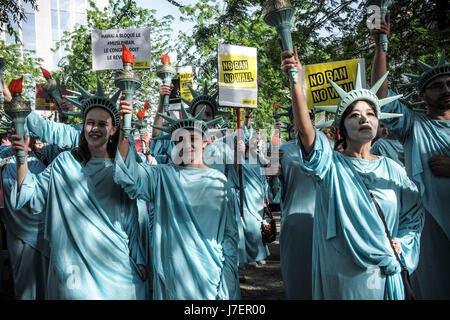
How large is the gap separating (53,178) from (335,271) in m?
2.35

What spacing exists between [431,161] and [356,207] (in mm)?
1351

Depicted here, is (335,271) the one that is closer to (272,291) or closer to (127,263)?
(127,263)

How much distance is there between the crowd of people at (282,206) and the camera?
8.71ft

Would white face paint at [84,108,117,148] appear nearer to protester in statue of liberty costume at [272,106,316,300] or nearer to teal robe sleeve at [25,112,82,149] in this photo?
teal robe sleeve at [25,112,82,149]

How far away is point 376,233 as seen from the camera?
2.64 meters

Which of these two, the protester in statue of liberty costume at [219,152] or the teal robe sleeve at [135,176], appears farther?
the protester in statue of liberty costume at [219,152]

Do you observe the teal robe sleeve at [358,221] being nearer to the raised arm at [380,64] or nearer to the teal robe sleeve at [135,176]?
the raised arm at [380,64]

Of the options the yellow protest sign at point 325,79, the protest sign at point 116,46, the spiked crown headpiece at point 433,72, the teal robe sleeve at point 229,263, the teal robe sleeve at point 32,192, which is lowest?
the teal robe sleeve at point 229,263

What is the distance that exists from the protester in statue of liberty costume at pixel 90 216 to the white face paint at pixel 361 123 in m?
1.93

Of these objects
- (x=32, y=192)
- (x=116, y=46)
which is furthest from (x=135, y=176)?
(x=116, y=46)

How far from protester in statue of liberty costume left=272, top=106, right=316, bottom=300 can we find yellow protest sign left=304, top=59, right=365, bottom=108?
1.13 meters

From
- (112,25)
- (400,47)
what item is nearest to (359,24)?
(400,47)

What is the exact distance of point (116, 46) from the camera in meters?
5.93

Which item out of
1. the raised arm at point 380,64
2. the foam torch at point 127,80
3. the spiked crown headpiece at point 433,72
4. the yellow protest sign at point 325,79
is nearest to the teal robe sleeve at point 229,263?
the foam torch at point 127,80
